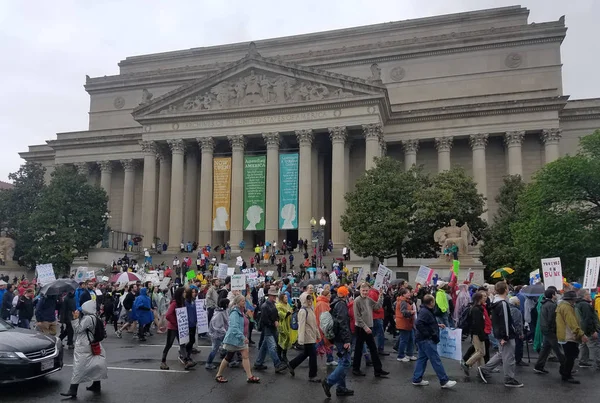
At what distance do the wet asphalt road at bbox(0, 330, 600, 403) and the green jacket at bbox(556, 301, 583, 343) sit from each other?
0.99 meters

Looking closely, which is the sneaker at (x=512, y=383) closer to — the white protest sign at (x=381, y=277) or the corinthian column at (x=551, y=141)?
the white protest sign at (x=381, y=277)

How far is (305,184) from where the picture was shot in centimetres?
4184

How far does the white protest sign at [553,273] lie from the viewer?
48.0ft

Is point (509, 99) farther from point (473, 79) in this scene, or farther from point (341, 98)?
point (341, 98)

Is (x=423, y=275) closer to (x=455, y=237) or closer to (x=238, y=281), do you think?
(x=238, y=281)

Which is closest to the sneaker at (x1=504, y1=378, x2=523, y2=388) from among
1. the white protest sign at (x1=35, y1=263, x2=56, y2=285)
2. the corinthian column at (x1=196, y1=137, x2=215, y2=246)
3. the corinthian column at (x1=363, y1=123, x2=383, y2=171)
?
the white protest sign at (x1=35, y1=263, x2=56, y2=285)

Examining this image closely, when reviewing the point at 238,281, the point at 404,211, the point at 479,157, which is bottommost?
the point at 238,281

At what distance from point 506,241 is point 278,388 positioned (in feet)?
89.4

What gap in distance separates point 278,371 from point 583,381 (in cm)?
670

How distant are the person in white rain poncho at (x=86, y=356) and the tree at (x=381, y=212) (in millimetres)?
23537

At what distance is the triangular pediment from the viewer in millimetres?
41719

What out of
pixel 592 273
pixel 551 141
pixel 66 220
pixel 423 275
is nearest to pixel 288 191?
pixel 66 220

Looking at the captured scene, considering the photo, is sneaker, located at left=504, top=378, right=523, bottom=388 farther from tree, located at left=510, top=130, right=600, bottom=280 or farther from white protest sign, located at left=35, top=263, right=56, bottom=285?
tree, located at left=510, top=130, right=600, bottom=280

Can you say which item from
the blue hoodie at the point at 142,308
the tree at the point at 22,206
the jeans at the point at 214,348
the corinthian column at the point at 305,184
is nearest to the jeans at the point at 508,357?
the jeans at the point at 214,348
